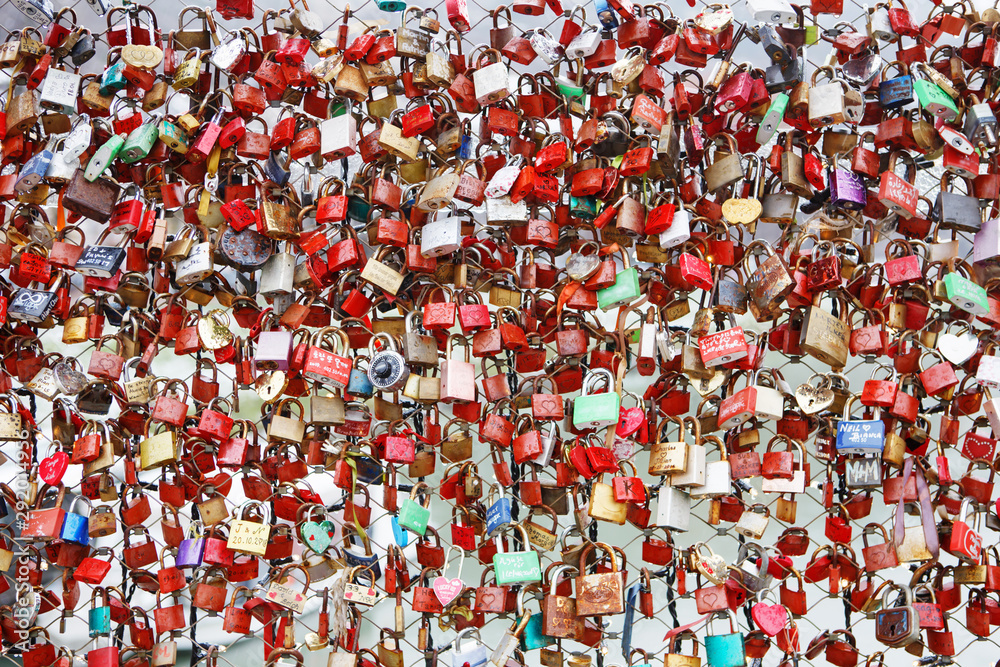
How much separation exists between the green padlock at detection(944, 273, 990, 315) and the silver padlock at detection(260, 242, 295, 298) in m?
1.83

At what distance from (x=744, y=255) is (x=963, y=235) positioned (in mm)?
789

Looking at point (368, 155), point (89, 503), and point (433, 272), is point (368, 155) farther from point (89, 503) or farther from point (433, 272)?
point (89, 503)

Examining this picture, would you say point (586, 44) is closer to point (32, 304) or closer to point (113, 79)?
point (113, 79)

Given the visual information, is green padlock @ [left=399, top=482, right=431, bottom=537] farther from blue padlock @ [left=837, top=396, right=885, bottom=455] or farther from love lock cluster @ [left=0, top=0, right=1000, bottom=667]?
blue padlock @ [left=837, top=396, right=885, bottom=455]

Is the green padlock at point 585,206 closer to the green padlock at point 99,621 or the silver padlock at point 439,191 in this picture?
the silver padlock at point 439,191

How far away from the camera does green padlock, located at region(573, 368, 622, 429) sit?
91.4 inches

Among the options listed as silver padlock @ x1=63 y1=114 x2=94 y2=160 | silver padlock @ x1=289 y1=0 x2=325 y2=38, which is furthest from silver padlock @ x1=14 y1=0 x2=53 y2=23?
silver padlock @ x1=289 y1=0 x2=325 y2=38

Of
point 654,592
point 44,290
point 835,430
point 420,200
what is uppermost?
point 420,200

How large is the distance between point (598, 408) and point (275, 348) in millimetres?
900

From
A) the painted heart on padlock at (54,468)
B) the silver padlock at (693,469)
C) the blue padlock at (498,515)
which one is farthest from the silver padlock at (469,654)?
the painted heart on padlock at (54,468)

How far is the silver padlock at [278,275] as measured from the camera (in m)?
2.63

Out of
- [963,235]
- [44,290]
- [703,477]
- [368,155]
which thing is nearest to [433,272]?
[368,155]

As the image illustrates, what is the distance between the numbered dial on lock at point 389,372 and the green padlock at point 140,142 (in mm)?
1007

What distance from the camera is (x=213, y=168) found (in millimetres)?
2789
